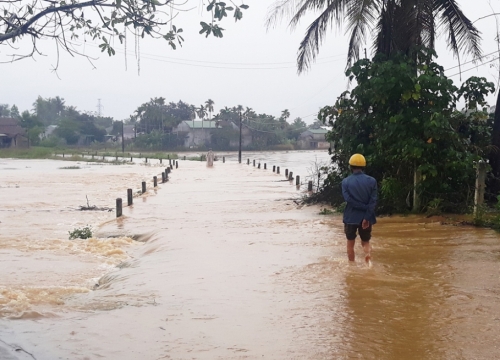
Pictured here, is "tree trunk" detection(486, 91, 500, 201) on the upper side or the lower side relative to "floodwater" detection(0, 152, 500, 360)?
upper

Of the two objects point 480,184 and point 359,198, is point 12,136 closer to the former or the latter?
point 480,184

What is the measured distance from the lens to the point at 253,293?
803 cm

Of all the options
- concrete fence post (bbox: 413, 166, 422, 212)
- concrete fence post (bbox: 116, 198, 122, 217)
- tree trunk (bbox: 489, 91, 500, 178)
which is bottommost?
concrete fence post (bbox: 116, 198, 122, 217)

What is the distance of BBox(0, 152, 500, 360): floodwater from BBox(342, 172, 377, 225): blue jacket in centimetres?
81

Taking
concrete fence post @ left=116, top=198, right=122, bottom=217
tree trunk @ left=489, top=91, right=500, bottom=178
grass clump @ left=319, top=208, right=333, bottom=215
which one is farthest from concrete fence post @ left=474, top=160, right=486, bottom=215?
concrete fence post @ left=116, top=198, right=122, bottom=217

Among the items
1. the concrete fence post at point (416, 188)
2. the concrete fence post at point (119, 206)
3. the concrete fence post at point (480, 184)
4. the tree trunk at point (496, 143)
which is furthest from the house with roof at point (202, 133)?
the concrete fence post at point (480, 184)

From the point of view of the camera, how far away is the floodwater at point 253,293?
19.6 feet

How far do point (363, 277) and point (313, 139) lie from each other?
3945 inches

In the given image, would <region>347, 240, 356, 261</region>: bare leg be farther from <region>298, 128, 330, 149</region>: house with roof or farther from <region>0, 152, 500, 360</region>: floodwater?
<region>298, 128, 330, 149</region>: house with roof

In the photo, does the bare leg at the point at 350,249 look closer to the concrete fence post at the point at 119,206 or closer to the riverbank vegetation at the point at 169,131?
the concrete fence post at the point at 119,206

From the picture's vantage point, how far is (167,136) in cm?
9981

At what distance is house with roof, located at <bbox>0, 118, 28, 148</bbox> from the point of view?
281ft

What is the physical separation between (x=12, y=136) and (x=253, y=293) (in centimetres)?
8493

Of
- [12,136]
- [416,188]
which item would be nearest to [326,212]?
[416,188]
